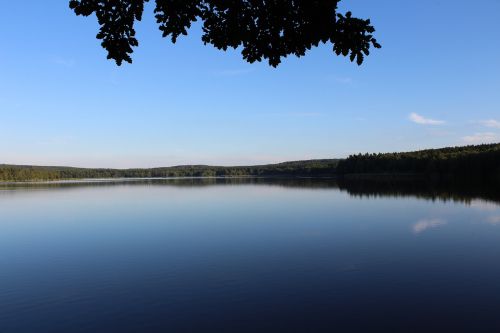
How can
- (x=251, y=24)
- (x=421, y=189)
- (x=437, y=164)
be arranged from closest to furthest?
(x=251, y=24) → (x=421, y=189) → (x=437, y=164)

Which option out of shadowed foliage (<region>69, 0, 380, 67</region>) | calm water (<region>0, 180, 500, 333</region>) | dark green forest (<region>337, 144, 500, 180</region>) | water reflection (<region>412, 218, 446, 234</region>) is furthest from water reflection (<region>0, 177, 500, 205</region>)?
shadowed foliage (<region>69, 0, 380, 67</region>)

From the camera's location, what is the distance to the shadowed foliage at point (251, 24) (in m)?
6.78

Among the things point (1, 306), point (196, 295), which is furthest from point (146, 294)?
point (1, 306)

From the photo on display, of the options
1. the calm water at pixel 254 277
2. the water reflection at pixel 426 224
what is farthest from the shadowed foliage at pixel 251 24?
the water reflection at pixel 426 224

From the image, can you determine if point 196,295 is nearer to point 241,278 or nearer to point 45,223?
point 241,278

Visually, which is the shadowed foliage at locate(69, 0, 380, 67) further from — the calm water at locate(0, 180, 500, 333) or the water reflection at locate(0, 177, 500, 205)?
the water reflection at locate(0, 177, 500, 205)

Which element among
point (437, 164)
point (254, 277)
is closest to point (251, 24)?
point (254, 277)

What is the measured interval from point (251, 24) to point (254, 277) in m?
13.2

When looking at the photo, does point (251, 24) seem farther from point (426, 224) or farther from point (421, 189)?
point (421, 189)

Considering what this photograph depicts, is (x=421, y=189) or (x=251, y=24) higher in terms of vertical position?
(x=251, y=24)

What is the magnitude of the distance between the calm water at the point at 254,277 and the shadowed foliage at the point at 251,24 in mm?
8905

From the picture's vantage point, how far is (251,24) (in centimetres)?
731

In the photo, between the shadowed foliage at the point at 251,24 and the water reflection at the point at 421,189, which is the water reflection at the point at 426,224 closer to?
the water reflection at the point at 421,189

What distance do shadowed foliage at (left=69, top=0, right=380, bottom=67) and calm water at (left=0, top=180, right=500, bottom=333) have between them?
29.2ft
